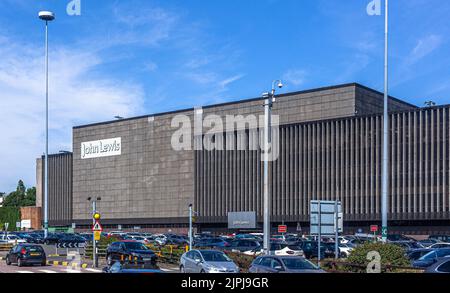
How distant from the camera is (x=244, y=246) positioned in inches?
1827

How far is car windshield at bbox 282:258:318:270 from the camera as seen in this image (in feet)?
70.0

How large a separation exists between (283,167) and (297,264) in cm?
7594

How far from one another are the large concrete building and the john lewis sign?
0.19 metres

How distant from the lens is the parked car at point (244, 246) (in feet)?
150

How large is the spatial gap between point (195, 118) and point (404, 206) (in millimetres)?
37443

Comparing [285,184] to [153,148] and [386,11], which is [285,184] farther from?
[386,11]

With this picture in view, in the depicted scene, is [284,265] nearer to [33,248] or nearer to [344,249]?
[33,248]

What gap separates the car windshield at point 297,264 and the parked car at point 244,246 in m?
23.2

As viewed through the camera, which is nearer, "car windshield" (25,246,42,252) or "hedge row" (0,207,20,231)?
"car windshield" (25,246,42,252)

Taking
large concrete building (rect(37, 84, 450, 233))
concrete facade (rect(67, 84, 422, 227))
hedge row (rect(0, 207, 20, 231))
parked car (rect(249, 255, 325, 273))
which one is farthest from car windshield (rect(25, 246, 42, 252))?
hedge row (rect(0, 207, 20, 231))

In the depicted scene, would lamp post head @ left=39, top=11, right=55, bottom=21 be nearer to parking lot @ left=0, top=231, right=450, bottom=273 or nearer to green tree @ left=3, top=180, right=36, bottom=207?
parking lot @ left=0, top=231, right=450, bottom=273

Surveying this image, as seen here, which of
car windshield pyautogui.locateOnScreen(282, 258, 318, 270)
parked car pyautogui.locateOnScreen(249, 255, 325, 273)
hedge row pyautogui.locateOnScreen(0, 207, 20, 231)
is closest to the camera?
parked car pyautogui.locateOnScreen(249, 255, 325, 273)

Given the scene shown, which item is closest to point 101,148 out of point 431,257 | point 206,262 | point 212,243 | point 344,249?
point 212,243

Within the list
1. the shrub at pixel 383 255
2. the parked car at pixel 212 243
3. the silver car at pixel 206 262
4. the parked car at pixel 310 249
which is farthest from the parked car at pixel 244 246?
the shrub at pixel 383 255
